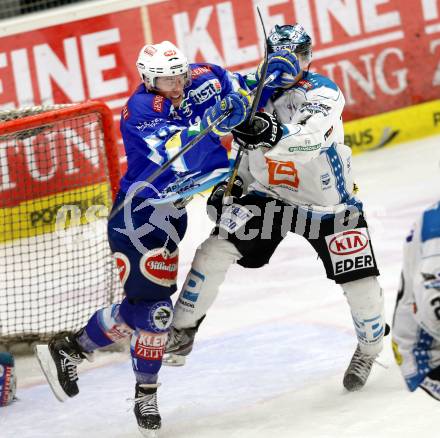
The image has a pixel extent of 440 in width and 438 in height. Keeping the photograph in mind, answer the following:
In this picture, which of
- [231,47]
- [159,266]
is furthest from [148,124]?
[231,47]

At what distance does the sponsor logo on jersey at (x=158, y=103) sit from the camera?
12.2 ft

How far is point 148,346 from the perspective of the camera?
12.4ft

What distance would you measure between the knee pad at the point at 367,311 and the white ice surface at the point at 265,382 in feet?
0.56

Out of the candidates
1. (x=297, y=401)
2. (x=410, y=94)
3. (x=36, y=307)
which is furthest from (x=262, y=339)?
(x=410, y=94)

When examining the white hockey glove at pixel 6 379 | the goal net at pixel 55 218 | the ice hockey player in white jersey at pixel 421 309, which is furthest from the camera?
the goal net at pixel 55 218

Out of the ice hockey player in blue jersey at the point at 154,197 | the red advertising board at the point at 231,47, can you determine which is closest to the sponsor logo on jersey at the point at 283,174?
the ice hockey player in blue jersey at the point at 154,197

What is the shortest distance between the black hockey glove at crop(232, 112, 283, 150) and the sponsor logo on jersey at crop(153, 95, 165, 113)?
0.33m

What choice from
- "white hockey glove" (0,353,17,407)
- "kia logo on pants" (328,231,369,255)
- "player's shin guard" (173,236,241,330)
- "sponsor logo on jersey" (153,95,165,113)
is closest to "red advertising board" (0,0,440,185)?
"white hockey glove" (0,353,17,407)

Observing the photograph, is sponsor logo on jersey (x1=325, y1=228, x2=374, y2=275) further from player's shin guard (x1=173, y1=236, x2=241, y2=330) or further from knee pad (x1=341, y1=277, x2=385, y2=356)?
player's shin guard (x1=173, y1=236, x2=241, y2=330)

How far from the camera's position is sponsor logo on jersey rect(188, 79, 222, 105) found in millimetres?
3938

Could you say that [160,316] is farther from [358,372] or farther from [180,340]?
[358,372]

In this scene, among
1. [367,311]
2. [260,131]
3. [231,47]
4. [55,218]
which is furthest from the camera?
[231,47]

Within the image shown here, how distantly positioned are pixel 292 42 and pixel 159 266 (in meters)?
0.91

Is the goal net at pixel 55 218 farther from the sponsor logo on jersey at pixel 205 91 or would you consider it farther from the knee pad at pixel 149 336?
the knee pad at pixel 149 336
